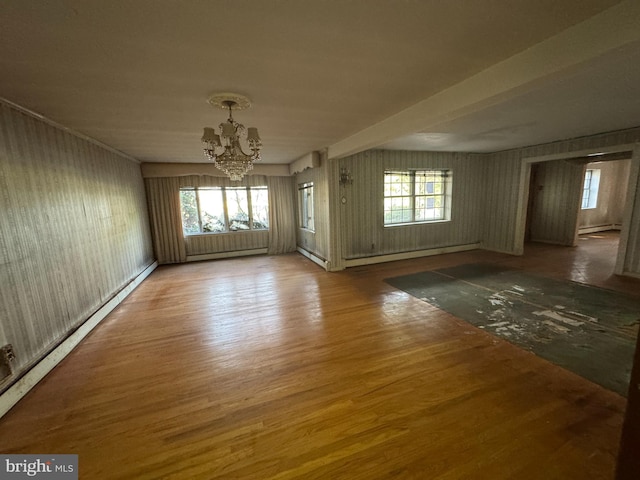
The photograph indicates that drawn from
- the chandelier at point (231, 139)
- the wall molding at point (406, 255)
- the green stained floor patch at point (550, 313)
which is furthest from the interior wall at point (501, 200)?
the chandelier at point (231, 139)

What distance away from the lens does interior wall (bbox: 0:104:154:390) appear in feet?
6.79

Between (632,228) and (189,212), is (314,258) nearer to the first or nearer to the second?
(189,212)

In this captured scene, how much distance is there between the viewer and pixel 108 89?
203cm

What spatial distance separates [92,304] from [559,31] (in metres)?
4.99

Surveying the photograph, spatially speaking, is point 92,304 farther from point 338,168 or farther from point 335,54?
point 338,168

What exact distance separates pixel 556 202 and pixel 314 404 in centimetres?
832

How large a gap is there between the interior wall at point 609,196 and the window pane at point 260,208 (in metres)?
9.66

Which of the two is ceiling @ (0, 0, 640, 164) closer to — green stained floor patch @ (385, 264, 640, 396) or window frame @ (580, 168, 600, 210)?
green stained floor patch @ (385, 264, 640, 396)

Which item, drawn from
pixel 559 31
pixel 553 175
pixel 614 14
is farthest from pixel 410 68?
pixel 553 175

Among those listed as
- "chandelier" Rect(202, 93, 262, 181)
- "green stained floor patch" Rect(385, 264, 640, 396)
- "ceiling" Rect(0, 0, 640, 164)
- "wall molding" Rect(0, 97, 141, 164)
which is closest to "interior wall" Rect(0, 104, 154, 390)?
"wall molding" Rect(0, 97, 141, 164)

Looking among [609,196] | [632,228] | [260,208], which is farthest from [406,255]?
[609,196]

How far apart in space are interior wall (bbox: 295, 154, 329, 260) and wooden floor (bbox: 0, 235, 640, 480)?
2279 mm

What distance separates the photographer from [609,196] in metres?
8.23

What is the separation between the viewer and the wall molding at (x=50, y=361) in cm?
188
